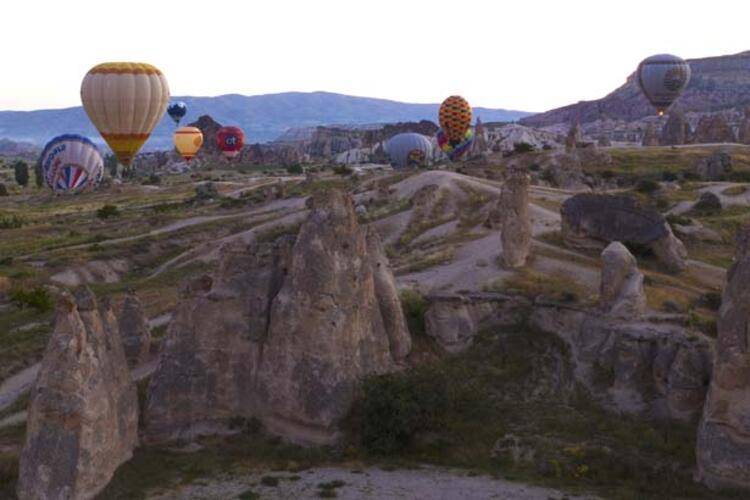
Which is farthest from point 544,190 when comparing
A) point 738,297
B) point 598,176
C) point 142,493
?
point 142,493

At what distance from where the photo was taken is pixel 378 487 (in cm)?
2005

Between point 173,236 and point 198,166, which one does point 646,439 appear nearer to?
point 173,236

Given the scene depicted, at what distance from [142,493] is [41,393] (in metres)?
3.42

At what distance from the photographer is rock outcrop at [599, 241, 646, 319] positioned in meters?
25.8

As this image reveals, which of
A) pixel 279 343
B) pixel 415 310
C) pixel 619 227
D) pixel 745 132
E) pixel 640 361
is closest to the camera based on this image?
pixel 279 343

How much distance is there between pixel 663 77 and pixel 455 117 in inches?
899

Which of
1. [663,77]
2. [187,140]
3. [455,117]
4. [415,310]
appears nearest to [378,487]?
[415,310]

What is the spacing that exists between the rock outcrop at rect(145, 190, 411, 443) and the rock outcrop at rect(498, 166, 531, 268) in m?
10.7

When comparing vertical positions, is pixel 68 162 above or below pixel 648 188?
above

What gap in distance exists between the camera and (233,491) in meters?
20.0

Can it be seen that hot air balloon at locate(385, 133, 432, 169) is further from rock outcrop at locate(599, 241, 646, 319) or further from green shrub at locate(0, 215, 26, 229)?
rock outcrop at locate(599, 241, 646, 319)

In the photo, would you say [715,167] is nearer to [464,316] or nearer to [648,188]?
[648,188]

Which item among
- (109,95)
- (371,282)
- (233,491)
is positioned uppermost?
(109,95)

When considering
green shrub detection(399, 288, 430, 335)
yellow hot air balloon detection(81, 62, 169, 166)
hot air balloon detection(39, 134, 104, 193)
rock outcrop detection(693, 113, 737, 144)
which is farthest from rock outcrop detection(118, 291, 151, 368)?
rock outcrop detection(693, 113, 737, 144)
